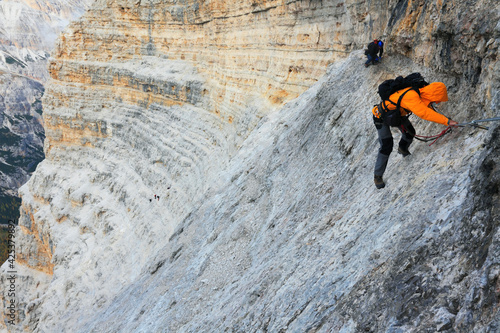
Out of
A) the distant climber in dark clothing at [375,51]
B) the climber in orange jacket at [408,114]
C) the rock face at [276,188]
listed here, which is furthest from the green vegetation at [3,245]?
the climber in orange jacket at [408,114]

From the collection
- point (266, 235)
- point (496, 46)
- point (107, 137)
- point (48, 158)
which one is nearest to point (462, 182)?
point (496, 46)

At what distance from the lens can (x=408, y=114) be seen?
15.9 feet

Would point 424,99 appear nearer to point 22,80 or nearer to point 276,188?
point 276,188

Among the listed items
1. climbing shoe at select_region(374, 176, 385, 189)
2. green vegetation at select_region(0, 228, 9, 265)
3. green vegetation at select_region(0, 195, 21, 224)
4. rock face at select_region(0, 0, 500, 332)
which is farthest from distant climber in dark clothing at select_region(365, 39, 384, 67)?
green vegetation at select_region(0, 195, 21, 224)

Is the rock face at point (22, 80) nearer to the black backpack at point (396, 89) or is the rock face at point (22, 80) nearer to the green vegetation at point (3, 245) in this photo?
the green vegetation at point (3, 245)

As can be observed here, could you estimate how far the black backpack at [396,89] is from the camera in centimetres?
466

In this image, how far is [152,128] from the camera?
80.4 feet

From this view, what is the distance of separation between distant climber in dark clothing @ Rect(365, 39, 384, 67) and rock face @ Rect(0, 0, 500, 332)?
212 millimetres

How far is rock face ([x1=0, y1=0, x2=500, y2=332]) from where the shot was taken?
135 inches

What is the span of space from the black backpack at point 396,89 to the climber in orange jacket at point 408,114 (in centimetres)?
5

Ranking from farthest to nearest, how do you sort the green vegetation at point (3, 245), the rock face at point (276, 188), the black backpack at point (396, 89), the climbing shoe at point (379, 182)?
1. the green vegetation at point (3, 245)
2. the climbing shoe at point (379, 182)
3. the black backpack at point (396, 89)
4. the rock face at point (276, 188)

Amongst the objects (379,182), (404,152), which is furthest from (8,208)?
(404,152)

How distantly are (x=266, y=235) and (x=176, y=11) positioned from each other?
2176cm

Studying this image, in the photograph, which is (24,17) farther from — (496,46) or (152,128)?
(496,46)
